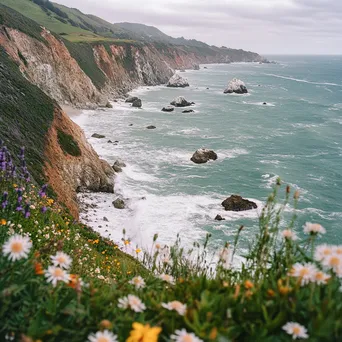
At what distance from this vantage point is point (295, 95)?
4547 inches

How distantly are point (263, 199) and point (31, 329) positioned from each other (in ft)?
107

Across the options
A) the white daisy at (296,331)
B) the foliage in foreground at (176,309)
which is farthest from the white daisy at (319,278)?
the white daisy at (296,331)

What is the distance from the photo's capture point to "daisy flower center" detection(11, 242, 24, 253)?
330 cm

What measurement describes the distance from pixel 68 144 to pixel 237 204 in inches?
610

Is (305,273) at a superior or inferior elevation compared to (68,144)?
superior

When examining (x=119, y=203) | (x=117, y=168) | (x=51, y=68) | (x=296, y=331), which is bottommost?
(x=119, y=203)

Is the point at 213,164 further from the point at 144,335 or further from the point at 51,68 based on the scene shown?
the point at 144,335

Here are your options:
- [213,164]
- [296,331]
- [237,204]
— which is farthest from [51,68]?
[296,331]

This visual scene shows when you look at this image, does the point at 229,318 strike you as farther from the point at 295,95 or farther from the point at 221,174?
the point at 295,95

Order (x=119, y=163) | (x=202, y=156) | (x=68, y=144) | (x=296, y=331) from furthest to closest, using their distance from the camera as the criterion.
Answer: (x=202, y=156) → (x=119, y=163) → (x=68, y=144) → (x=296, y=331)

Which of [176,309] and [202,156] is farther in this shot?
[202,156]

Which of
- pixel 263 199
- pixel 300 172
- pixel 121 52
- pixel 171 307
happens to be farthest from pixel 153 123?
pixel 171 307

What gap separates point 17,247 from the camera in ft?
10.9

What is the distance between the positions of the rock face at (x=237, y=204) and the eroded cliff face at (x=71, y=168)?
1031 cm
